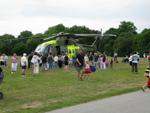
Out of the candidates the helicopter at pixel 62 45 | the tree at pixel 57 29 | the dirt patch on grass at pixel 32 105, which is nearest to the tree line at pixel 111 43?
the tree at pixel 57 29

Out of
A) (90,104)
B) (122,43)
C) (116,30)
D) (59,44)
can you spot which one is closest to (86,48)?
(59,44)

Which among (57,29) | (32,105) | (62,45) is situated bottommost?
(32,105)

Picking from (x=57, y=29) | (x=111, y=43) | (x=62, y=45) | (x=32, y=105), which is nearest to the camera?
(x=32, y=105)

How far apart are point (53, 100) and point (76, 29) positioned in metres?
119

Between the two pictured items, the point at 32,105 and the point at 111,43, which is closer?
the point at 32,105

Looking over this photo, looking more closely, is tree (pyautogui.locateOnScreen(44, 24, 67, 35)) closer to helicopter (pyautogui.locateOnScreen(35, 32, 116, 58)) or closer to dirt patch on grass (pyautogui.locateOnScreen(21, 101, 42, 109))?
helicopter (pyautogui.locateOnScreen(35, 32, 116, 58))

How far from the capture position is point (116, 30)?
484 feet

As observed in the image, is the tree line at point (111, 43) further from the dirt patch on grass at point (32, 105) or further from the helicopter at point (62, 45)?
the dirt patch on grass at point (32, 105)

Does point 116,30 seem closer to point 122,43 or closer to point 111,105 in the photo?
point 122,43

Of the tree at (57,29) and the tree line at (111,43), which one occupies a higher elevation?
the tree at (57,29)

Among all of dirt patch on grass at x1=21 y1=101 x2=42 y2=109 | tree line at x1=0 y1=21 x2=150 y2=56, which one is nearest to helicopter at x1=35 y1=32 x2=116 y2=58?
dirt patch on grass at x1=21 y1=101 x2=42 y2=109

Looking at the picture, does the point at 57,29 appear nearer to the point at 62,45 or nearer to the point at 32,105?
the point at 62,45

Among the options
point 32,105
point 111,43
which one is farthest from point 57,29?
point 32,105

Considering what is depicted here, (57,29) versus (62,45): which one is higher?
(57,29)
